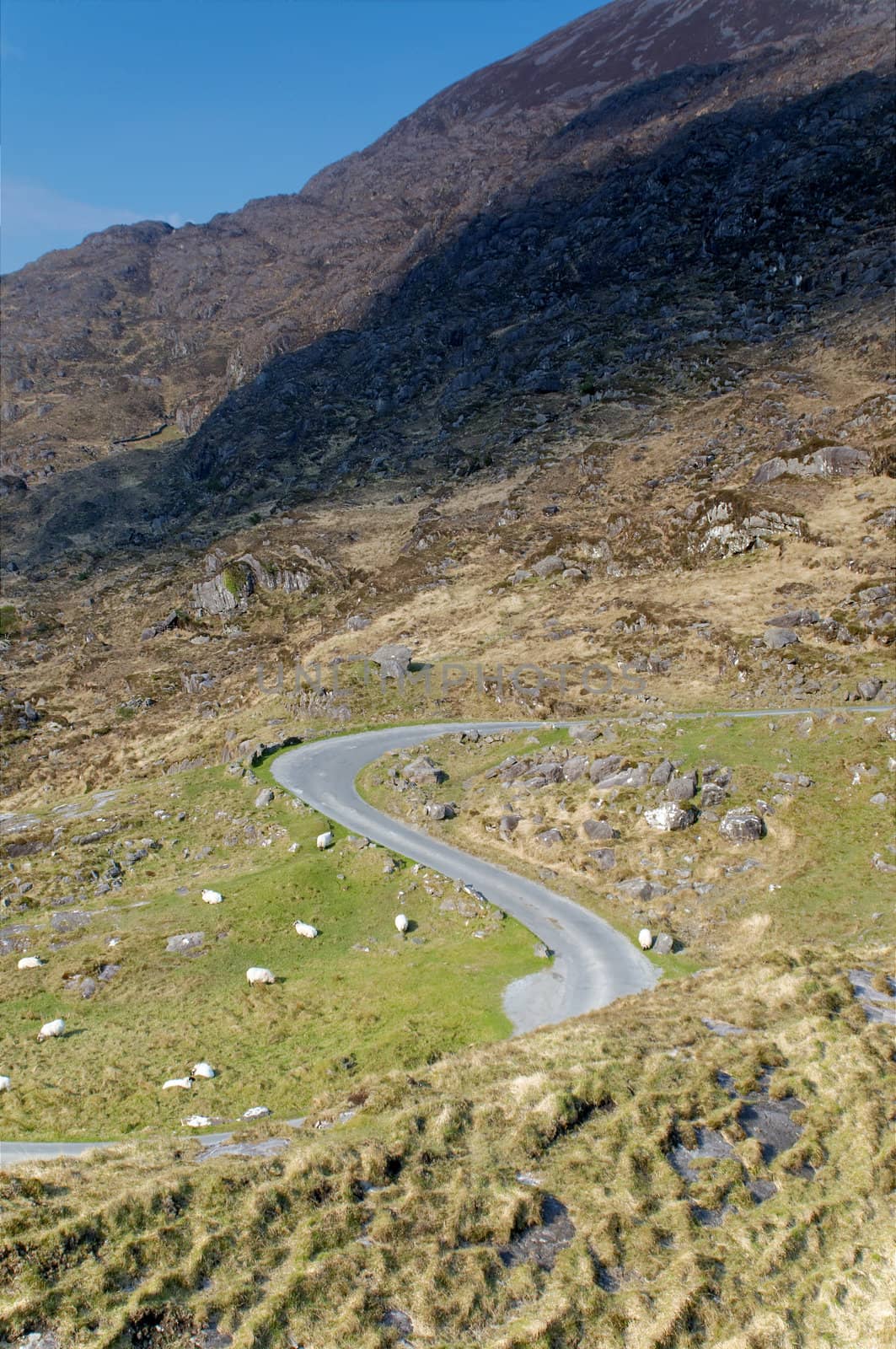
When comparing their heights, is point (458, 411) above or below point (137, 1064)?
above

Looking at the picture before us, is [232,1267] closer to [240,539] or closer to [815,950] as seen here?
[815,950]

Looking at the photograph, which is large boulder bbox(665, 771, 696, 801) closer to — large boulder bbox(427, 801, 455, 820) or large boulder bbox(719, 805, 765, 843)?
large boulder bbox(719, 805, 765, 843)

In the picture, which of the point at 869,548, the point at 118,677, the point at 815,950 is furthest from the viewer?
the point at 118,677

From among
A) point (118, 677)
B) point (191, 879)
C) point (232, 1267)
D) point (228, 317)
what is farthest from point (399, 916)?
point (228, 317)

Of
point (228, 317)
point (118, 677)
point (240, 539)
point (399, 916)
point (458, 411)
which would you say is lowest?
A: point (399, 916)

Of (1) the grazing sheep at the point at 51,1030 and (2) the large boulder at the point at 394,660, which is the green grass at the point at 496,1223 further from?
(2) the large boulder at the point at 394,660

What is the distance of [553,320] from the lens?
128m

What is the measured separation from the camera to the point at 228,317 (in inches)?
→ 7825

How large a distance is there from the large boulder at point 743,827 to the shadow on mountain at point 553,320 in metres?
74.9

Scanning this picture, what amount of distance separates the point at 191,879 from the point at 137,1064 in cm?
1523

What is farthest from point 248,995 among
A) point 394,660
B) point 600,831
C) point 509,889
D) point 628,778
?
point 394,660

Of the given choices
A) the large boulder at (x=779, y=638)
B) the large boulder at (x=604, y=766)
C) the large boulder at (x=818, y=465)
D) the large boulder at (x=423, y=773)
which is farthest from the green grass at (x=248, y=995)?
the large boulder at (x=818, y=465)

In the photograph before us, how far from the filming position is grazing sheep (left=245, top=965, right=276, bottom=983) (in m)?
27.9

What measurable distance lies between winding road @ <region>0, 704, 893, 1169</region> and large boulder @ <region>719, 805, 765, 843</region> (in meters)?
6.91
